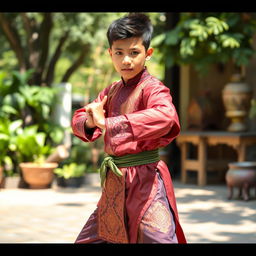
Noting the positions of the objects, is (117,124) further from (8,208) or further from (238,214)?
(8,208)

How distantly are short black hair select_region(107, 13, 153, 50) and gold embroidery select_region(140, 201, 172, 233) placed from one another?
A: 89 cm

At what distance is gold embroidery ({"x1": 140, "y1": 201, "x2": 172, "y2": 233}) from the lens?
3318 millimetres

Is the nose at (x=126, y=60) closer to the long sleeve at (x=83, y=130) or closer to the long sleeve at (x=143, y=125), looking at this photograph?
the long sleeve at (x=143, y=125)

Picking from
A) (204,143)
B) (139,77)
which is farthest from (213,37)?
(139,77)

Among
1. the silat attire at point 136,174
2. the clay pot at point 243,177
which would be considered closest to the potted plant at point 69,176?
the clay pot at point 243,177

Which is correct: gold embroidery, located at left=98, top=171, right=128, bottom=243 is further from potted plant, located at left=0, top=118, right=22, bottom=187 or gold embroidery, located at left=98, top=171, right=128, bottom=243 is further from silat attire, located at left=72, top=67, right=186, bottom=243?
potted plant, located at left=0, top=118, right=22, bottom=187

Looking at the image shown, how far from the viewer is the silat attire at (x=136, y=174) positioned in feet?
10.4

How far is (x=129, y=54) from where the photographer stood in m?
3.37

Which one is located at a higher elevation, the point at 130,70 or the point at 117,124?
the point at 130,70

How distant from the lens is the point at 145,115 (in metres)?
3.12

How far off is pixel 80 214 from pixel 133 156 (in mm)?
3962

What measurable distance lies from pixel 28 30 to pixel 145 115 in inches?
335

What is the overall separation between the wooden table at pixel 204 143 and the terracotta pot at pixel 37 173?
214 cm

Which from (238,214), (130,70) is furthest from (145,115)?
(238,214)
